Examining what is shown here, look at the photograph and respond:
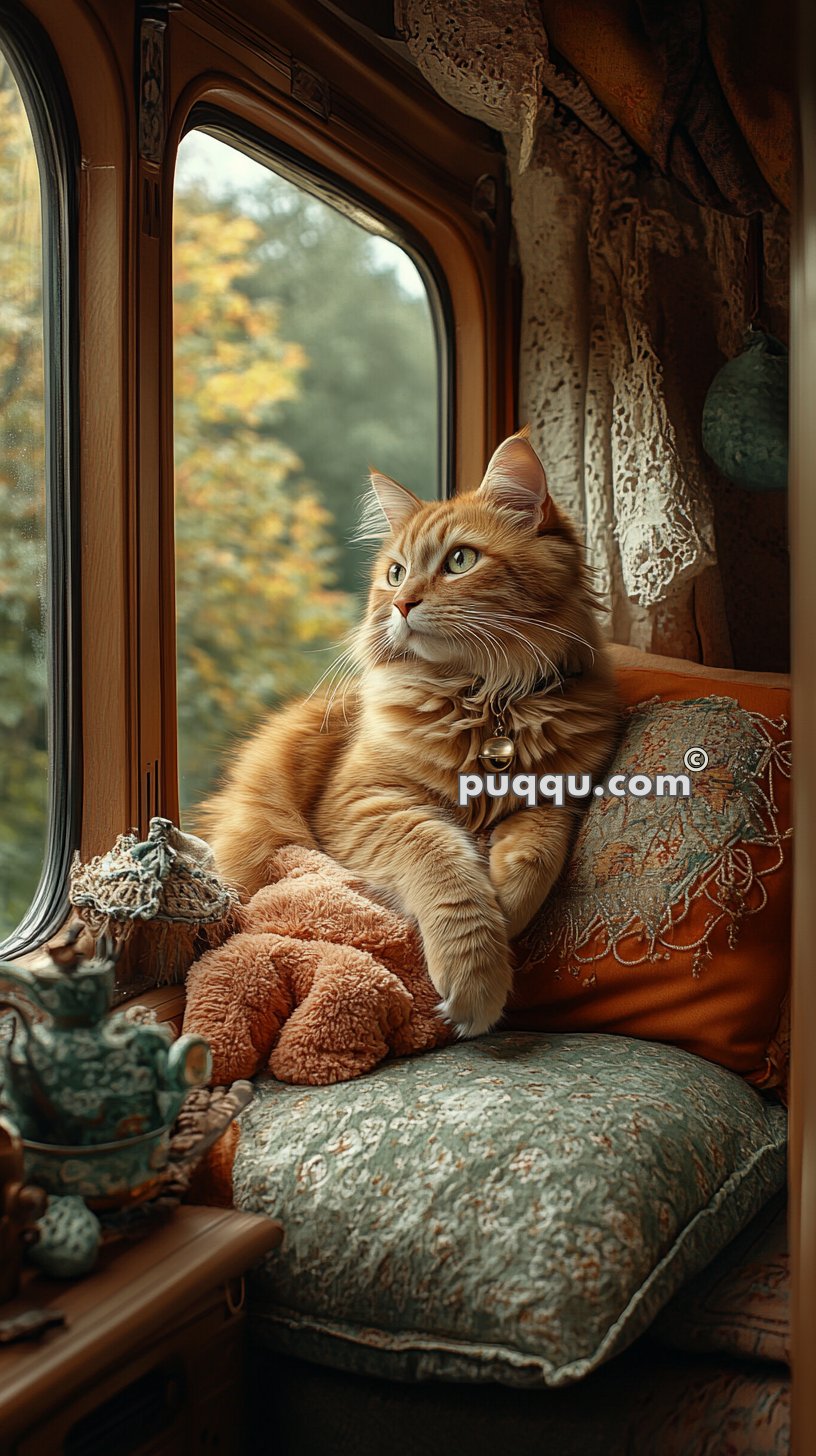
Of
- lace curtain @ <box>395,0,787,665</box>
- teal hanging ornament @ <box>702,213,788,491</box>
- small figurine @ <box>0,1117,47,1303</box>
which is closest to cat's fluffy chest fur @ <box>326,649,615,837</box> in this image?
lace curtain @ <box>395,0,787,665</box>

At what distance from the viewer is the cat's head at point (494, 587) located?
1.60m

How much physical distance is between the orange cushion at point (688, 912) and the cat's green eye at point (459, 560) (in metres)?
0.36

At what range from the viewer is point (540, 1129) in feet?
3.82

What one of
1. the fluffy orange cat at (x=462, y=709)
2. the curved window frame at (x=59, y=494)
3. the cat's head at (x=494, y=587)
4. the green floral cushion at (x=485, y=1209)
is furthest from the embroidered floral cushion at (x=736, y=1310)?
the curved window frame at (x=59, y=494)

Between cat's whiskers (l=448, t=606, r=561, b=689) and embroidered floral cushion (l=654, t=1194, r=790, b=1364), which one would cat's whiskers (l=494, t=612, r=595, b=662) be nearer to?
cat's whiskers (l=448, t=606, r=561, b=689)

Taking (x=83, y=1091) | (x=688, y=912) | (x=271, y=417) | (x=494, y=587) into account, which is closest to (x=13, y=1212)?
(x=83, y=1091)

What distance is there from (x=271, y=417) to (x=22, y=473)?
3.66m

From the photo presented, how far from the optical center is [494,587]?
1607mm

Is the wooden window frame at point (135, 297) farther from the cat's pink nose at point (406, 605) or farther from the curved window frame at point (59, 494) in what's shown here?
the cat's pink nose at point (406, 605)

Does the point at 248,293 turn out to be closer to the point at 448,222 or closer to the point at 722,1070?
the point at 448,222

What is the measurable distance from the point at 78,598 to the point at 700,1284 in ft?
3.70

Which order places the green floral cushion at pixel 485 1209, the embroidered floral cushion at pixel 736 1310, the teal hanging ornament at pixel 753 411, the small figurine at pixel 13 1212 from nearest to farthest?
the small figurine at pixel 13 1212 < the green floral cushion at pixel 485 1209 < the embroidered floral cushion at pixel 736 1310 < the teal hanging ornament at pixel 753 411

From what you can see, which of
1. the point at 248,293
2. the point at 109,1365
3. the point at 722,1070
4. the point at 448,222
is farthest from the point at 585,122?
the point at 248,293

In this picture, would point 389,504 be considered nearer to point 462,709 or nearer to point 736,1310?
point 462,709
